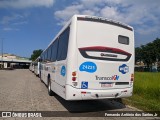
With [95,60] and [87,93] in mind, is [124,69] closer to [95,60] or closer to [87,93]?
[95,60]

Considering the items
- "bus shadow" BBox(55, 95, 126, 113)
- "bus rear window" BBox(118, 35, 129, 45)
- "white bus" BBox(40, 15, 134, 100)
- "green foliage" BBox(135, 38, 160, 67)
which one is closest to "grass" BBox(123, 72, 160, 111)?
"bus shadow" BBox(55, 95, 126, 113)

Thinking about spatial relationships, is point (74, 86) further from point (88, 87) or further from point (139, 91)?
point (139, 91)

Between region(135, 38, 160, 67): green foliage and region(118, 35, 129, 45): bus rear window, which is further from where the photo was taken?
region(135, 38, 160, 67): green foliage

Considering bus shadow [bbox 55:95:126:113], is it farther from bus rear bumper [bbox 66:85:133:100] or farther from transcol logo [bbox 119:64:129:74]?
transcol logo [bbox 119:64:129:74]

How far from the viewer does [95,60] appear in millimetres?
8672

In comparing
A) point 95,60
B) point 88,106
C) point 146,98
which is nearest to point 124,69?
point 95,60

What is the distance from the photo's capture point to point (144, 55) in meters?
89.4

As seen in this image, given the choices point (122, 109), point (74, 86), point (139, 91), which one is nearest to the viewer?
point (74, 86)

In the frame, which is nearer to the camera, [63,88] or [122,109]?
[63,88]

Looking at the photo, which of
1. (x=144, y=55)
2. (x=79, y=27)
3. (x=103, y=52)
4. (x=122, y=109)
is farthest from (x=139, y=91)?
(x=144, y=55)

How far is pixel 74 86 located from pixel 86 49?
136 centimetres

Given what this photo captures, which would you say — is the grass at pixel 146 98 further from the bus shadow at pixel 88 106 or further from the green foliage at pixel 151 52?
the green foliage at pixel 151 52

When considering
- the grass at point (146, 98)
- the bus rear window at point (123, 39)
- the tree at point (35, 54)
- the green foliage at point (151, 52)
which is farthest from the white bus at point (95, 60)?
the tree at point (35, 54)

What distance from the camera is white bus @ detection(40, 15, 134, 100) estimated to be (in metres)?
8.39
